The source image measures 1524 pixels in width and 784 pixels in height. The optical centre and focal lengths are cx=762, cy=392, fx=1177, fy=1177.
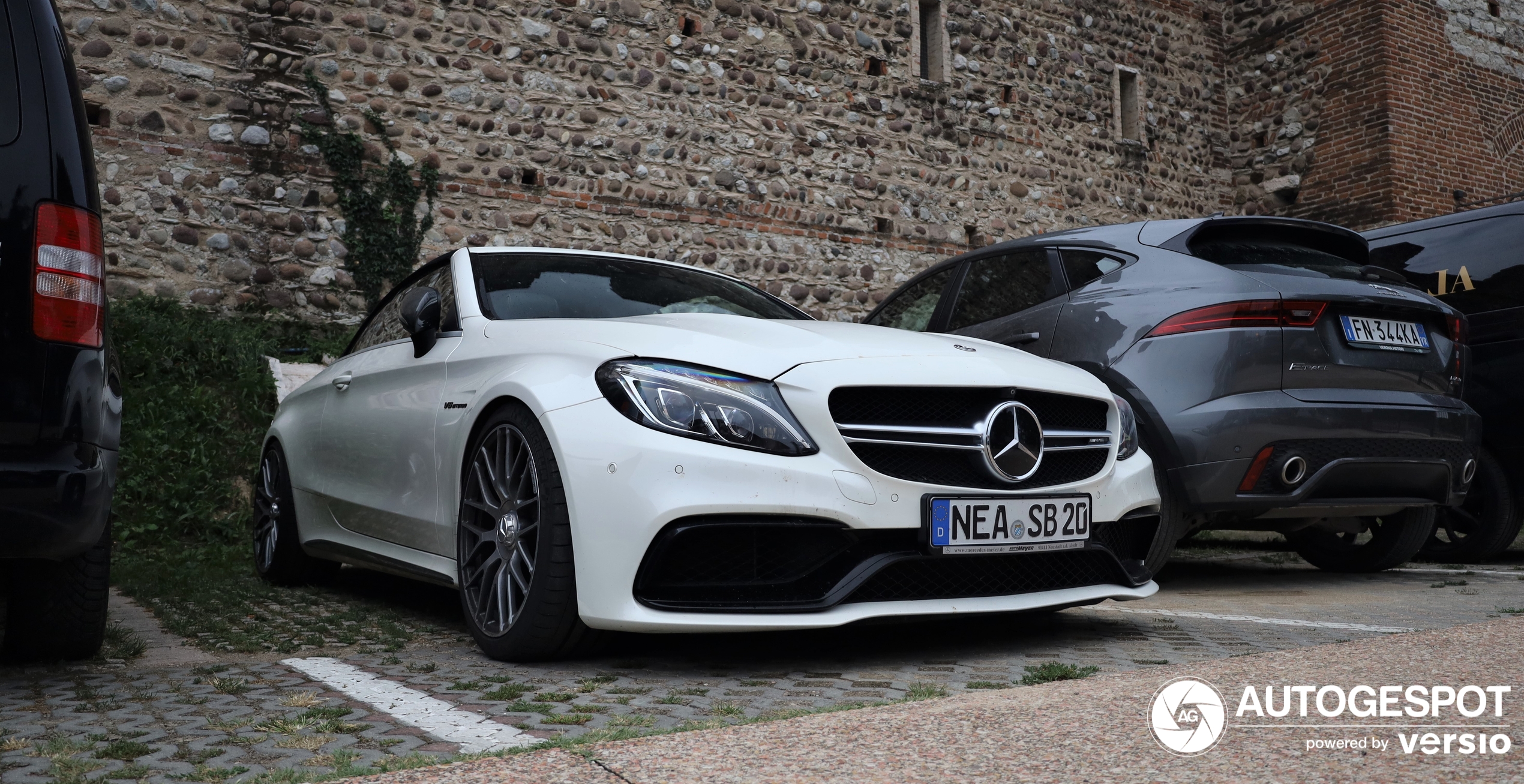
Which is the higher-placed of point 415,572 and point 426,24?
point 426,24

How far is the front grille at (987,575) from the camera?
3.27 metres

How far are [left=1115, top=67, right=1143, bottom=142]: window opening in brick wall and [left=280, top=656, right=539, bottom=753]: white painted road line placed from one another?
14.8 meters

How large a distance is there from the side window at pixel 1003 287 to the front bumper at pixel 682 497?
258 centimetres

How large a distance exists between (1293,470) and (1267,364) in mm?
428

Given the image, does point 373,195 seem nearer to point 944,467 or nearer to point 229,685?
point 229,685

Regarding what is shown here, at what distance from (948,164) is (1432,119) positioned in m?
7.09

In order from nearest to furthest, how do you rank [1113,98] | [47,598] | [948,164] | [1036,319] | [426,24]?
[47,598] → [1036,319] → [426,24] → [948,164] → [1113,98]

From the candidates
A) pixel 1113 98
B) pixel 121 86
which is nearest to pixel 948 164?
pixel 1113 98

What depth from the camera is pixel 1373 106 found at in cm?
1545

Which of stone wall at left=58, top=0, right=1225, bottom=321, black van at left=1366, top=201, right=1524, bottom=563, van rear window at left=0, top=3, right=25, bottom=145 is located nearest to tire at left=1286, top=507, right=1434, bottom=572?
black van at left=1366, top=201, right=1524, bottom=563

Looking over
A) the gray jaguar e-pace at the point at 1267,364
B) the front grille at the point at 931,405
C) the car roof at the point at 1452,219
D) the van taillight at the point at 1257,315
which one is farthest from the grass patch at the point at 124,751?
the car roof at the point at 1452,219

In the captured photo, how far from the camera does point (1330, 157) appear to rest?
16094 millimetres

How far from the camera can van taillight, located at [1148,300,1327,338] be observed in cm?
466

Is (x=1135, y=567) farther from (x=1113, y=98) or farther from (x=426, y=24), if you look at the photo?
(x=1113, y=98)
